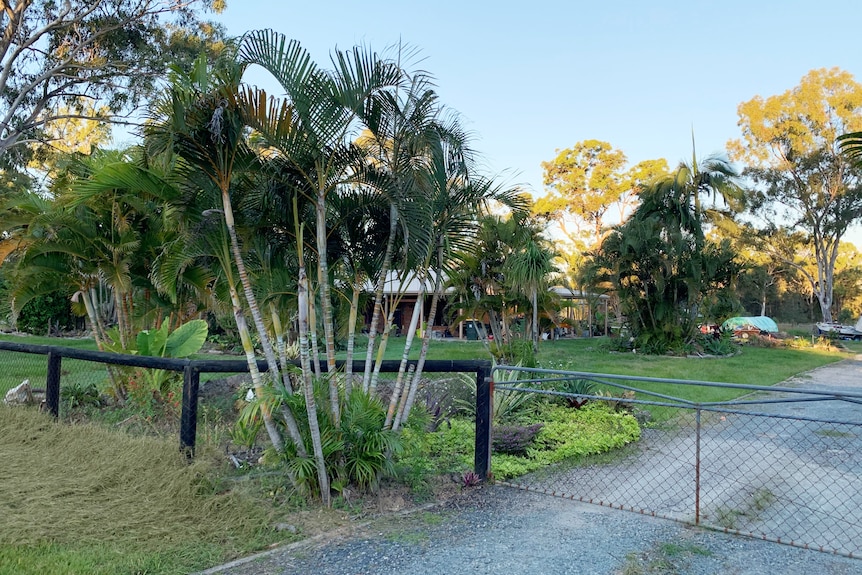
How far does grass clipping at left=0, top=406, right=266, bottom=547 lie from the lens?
3.64 m

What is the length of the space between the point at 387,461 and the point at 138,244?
5.16 metres

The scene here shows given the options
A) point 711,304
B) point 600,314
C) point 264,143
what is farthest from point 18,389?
point 600,314

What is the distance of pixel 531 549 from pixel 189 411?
2.89 m

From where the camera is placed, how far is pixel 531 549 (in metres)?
3.66

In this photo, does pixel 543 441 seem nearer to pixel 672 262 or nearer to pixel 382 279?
pixel 382 279

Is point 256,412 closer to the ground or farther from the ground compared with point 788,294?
closer to the ground

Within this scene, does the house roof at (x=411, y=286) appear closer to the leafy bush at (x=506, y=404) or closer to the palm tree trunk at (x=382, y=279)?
Answer: the palm tree trunk at (x=382, y=279)

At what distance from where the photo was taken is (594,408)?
7938 mm

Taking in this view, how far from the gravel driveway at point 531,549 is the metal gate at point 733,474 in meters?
0.28

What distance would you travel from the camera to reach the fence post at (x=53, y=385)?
6.22 meters

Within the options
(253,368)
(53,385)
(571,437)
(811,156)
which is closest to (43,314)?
(53,385)

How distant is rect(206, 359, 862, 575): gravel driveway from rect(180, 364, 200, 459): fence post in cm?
163

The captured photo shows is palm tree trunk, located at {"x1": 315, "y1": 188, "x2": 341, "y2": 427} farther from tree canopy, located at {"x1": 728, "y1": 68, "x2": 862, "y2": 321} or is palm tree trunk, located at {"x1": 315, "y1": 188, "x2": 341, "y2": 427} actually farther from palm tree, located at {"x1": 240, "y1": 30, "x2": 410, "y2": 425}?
tree canopy, located at {"x1": 728, "y1": 68, "x2": 862, "y2": 321}

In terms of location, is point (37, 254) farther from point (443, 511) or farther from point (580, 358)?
point (580, 358)
